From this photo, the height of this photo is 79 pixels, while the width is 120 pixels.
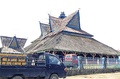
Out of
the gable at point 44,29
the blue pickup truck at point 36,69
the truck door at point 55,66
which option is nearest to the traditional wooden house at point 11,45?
the gable at point 44,29

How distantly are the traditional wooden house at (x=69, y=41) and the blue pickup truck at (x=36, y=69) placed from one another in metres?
12.6

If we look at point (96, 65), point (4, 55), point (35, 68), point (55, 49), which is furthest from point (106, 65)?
point (4, 55)

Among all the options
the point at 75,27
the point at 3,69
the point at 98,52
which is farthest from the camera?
the point at 75,27

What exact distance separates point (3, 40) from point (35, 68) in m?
37.5

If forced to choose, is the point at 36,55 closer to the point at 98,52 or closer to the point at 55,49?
the point at 55,49

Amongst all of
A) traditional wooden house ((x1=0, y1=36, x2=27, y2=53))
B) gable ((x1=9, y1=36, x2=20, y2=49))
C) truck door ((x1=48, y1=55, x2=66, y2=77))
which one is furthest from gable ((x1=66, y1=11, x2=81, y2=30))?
truck door ((x1=48, y1=55, x2=66, y2=77))

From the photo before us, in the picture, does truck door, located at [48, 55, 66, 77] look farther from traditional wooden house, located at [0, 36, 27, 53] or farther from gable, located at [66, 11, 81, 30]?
traditional wooden house, located at [0, 36, 27, 53]

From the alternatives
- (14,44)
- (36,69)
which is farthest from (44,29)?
(36,69)

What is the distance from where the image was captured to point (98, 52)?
3142 cm

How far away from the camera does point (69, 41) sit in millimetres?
31109

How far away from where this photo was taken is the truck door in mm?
12464

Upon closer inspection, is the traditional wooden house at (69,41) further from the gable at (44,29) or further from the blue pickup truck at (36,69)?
the blue pickup truck at (36,69)

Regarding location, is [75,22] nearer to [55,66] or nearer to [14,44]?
[14,44]

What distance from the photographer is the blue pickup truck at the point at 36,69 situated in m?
10.4
